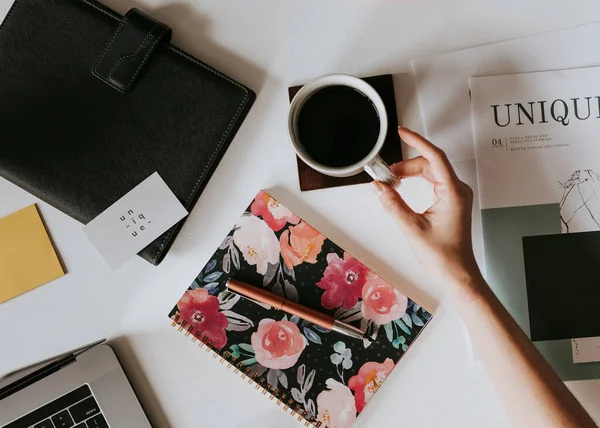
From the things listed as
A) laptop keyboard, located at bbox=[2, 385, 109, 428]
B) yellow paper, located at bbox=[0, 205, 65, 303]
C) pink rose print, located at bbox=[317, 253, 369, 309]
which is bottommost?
pink rose print, located at bbox=[317, 253, 369, 309]

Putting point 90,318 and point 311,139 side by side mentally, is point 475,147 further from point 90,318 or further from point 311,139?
point 90,318

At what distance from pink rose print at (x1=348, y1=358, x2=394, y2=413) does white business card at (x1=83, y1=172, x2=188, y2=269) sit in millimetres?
313

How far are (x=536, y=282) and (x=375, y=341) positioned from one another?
0.71 feet

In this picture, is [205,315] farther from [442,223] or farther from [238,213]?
[442,223]

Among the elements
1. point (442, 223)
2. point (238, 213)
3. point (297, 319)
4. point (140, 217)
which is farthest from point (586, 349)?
point (140, 217)

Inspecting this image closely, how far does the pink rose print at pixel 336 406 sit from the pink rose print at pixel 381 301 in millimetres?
103

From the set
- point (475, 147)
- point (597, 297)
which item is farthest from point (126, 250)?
point (597, 297)

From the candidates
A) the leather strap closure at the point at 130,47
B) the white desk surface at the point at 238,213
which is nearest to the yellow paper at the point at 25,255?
the white desk surface at the point at 238,213

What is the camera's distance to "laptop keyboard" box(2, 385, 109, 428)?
0.74 m

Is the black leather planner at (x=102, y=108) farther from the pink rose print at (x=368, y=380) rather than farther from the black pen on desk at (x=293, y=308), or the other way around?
the pink rose print at (x=368, y=380)

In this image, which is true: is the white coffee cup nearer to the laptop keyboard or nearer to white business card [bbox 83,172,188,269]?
white business card [bbox 83,172,188,269]

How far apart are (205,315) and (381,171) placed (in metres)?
0.32

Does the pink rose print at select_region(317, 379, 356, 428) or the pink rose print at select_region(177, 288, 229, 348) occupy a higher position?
the pink rose print at select_region(177, 288, 229, 348)

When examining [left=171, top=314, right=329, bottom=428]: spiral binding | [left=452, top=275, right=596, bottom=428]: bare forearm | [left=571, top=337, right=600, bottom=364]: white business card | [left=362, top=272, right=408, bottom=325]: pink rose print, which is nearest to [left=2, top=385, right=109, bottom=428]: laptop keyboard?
[left=171, top=314, right=329, bottom=428]: spiral binding
